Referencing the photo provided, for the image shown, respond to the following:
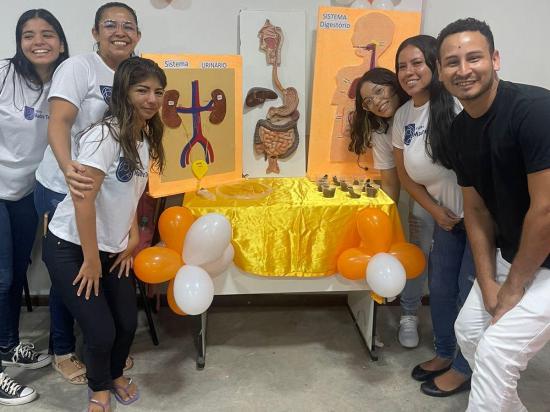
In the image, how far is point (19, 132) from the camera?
1818mm

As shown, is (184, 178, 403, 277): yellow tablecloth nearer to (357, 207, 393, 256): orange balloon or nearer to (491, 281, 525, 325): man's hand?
(357, 207, 393, 256): orange balloon

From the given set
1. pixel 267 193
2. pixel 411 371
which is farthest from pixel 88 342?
pixel 411 371

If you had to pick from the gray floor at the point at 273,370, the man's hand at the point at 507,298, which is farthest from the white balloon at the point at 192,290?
the man's hand at the point at 507,298

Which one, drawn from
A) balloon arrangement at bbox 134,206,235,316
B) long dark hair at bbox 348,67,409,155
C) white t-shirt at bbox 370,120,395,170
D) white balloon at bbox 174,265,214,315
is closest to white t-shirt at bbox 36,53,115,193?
balloon arrangement at bbox 134,206,235,316

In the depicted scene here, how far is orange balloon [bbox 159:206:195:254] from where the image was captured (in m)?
1.83

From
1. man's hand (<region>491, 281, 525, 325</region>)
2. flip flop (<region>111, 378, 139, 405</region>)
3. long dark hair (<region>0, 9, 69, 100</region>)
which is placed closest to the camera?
man's hand (<region>491, 281, 525, 325</region>)

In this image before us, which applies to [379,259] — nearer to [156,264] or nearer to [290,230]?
[290,230]

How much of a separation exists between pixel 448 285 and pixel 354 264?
0.40 m

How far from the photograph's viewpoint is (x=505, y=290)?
1.46m

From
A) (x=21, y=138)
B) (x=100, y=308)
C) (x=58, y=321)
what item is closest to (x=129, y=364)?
(x=58, y=321)

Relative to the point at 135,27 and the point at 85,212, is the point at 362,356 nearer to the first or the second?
the point at 85,212

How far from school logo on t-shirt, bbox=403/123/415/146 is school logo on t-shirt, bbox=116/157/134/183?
105 centimetres

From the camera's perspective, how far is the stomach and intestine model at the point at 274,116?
86.7 inches

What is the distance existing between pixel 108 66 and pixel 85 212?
1.93ft
